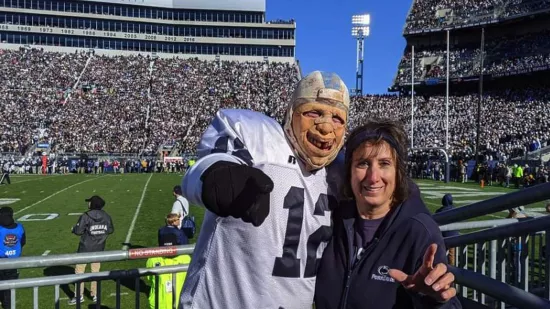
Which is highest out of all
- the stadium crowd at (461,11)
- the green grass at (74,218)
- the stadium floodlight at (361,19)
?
the stadium floodlight at (361,19)

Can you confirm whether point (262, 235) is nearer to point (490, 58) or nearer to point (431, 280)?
point (431, 280)

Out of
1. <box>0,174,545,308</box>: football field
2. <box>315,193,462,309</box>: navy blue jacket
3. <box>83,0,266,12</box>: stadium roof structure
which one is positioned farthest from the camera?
<box>83,0,266,12</box>: stadium roof structure

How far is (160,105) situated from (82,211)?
105ft

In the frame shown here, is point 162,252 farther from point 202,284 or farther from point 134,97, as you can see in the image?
point 134,97

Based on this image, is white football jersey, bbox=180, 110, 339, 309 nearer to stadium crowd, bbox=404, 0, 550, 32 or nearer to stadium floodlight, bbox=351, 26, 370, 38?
stadium crowd, bbox=404, 0, 550, 32

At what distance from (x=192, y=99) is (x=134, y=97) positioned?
5.53 m

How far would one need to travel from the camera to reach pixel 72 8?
196 ft

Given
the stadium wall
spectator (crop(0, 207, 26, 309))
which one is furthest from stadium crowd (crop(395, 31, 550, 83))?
spectator (crop(0, 207, 26, 309))

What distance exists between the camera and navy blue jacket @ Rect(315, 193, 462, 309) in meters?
1.90

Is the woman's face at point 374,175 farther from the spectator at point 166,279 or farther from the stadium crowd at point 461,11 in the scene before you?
the stadium crowd at point 461,11

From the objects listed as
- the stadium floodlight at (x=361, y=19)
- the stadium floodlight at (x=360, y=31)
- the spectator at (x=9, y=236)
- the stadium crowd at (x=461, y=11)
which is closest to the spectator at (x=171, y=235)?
the spectator at (x=9, y=236)

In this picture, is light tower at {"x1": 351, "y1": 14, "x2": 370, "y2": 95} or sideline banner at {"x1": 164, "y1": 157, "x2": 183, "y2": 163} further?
light tower at {"x1": 351, "y1": 14, "x2": 370, "y2": 95}

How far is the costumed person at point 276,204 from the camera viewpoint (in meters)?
1.91

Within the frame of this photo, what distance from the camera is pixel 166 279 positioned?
469cm
